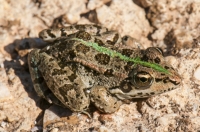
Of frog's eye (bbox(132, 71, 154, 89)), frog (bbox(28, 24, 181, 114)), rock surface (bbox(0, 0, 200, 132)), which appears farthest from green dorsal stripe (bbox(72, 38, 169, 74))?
rock surface (bbox(0, 0, 200, 132))

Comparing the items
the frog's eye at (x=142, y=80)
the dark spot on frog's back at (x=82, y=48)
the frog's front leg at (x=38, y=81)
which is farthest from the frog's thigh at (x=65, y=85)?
the frog's eye at (x=142, y=80)

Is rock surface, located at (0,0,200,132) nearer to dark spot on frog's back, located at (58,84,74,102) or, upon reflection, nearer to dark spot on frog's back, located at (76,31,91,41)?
dark spot on frog's back, located at (58,84,74,102)

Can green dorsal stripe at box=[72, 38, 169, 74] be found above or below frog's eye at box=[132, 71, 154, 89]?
above

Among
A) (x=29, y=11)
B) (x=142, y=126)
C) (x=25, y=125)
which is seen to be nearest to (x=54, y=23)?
(x=29, y=11)

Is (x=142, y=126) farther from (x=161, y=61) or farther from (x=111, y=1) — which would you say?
(x=111, y=1)

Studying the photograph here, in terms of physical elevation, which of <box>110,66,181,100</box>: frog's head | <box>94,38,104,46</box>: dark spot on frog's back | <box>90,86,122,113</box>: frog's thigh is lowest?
<box>90,86,122,113</box>: frog's thigh

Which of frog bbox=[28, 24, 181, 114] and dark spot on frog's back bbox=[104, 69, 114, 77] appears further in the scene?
dark spot on frog's back bbox=[104, 69, 114, 77]

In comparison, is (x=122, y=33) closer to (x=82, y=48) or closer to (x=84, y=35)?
(x=84, y=35)

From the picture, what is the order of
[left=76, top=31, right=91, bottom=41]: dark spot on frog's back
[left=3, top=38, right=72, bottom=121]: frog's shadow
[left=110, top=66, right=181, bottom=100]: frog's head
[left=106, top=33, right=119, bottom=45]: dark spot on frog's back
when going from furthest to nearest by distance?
[left=106, top=33, right=119, bottom=45]: dark spot on frog's back → [left=3, top=38, right=72, bottom=121]: frog's shadow → [left=76, top=31, right=91, bottom=41]: dark spot on frog's back → [left=110, top=66, right=181, bottom=100]: frog's head
